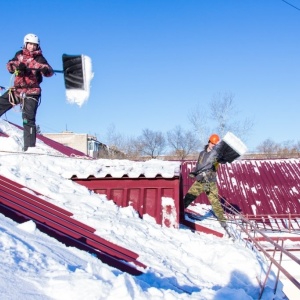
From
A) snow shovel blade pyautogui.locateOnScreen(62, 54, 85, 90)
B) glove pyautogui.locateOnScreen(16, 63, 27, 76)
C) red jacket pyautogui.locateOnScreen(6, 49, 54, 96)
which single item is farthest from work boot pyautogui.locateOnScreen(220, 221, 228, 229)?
glove pyautogui.locateOnScreen(16, 63, 27, 76)

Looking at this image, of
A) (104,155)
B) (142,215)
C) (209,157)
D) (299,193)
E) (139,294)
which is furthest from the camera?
(104,155)

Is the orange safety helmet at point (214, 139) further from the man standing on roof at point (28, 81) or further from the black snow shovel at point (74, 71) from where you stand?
the man standing on roof at point (28, 81)

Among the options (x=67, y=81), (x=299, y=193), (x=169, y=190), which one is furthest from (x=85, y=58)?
(x=299, y=193)

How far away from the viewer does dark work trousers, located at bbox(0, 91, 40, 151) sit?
6.43m

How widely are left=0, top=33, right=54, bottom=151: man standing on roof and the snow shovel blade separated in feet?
1.23

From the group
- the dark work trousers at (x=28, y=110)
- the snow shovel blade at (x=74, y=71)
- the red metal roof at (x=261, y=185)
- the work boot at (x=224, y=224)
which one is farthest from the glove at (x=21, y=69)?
the red metal roof at (x=261, y=185)

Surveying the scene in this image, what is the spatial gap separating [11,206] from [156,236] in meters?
2.01

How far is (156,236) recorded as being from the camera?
5094 mm

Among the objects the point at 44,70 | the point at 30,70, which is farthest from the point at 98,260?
the point at 30,70

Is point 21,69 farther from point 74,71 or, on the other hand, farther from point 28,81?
point 74,71

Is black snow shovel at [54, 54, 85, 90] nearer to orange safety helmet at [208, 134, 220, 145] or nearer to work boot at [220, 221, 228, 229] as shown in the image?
orange safety helmet at [208, 134, 220, 145]

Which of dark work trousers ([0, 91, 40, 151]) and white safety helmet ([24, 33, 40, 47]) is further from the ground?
white safety helmet ([24, 33, 40, 47])

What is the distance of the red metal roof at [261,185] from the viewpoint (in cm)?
1207

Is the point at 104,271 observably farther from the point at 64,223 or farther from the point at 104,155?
the point at 104,155
